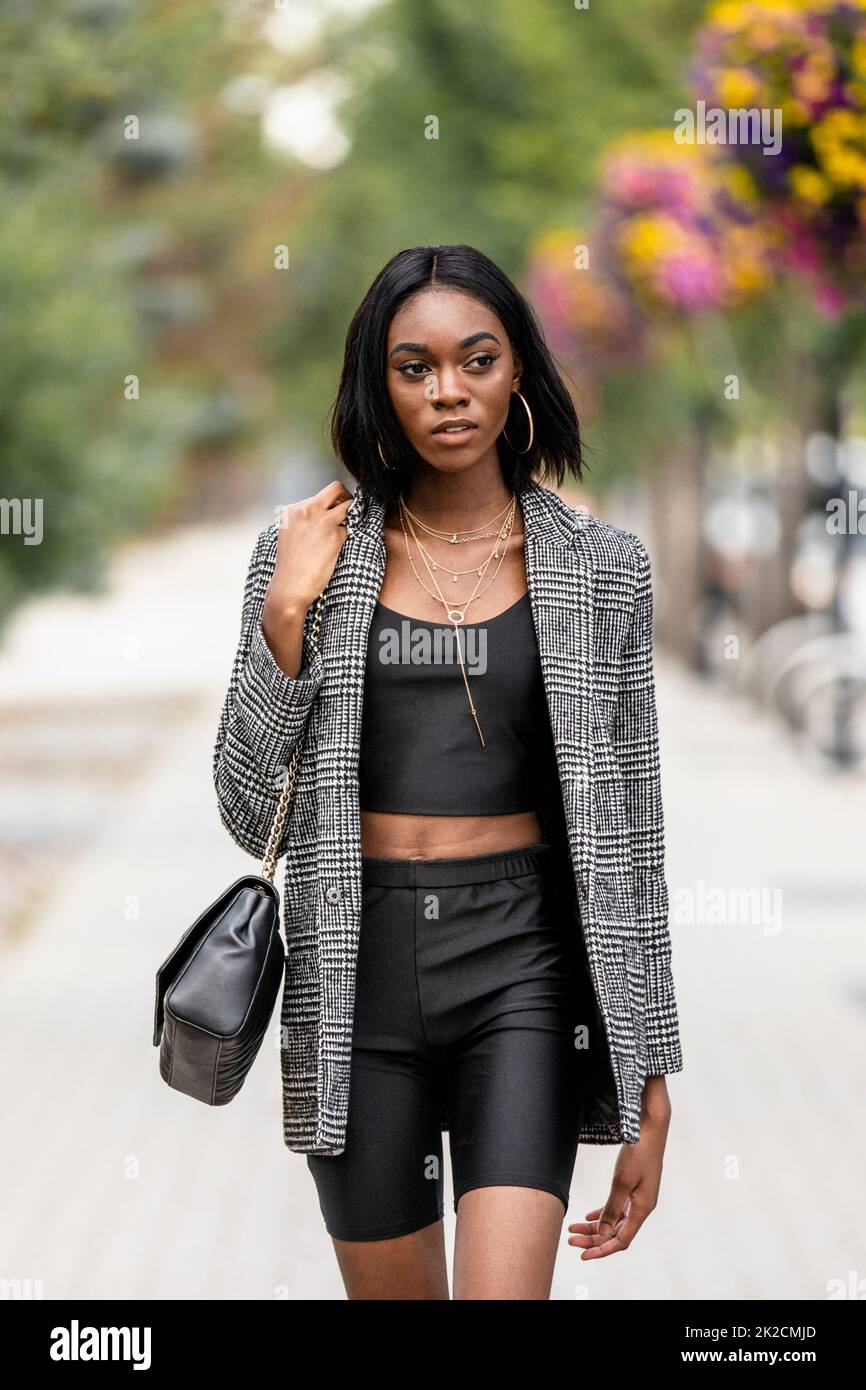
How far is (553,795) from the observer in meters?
3.23

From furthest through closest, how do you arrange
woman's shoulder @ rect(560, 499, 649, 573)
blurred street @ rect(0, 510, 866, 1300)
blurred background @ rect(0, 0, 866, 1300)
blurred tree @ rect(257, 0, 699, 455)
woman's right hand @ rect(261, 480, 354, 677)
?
blurred tree @ rect(257, 0, 699, 455) < blurred background @ rect(0, 0, 866, 1300) < blurred street @ rect(0, 510, 866, 1300) < woman's shoulder @ rect(560, 499, 649, 573) < woman's right hand @ rect(261, 480, 354, 677)

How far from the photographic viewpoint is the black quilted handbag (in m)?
3.04

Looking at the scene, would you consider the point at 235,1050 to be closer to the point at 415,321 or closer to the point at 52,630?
the point at 415,321

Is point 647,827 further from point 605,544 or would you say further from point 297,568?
point 297,568

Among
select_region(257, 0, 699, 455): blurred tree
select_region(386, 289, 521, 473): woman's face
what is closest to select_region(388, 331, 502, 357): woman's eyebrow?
select_region(386, 289, 521, 473): woman's face

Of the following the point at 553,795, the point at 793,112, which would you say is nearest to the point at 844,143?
the point at 793,112

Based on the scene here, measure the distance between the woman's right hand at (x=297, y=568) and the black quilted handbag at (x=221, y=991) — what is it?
34 centimetres

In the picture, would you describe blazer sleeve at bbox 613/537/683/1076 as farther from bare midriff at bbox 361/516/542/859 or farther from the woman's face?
the woman's face

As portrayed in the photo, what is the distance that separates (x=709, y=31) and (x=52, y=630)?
81.8 ft

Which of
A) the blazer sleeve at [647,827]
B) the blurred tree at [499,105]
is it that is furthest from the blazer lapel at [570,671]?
the blurred tree at [499,105]

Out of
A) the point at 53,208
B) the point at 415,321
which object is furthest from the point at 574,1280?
the point at 53,208

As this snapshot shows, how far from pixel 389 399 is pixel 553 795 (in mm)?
632

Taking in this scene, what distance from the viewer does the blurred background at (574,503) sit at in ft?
20.1

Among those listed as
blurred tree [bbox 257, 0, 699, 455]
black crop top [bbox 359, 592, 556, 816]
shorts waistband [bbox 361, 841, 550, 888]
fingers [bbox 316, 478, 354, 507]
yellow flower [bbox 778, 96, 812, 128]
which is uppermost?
blurred tree [bbox 257, 0, 699, 455]
